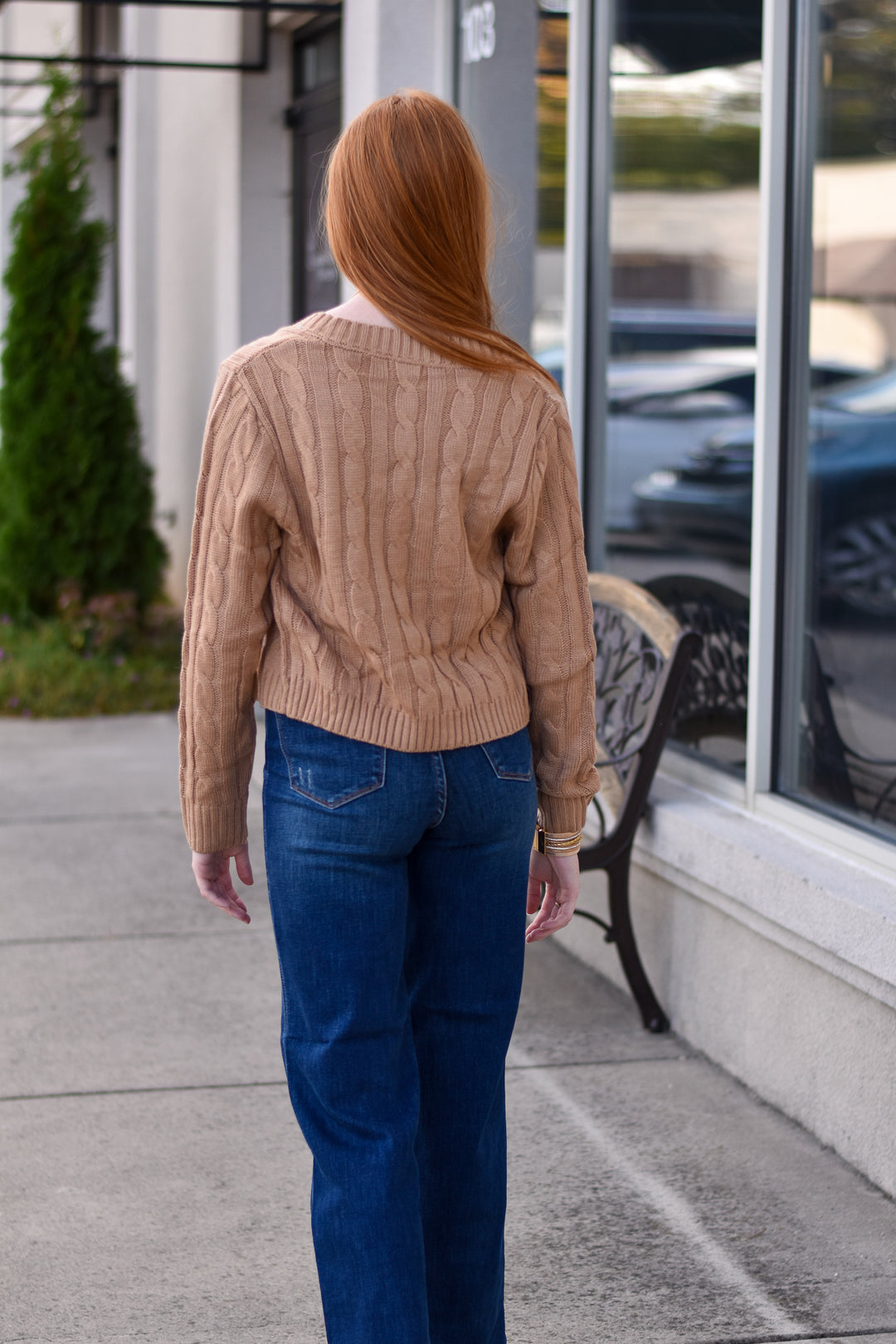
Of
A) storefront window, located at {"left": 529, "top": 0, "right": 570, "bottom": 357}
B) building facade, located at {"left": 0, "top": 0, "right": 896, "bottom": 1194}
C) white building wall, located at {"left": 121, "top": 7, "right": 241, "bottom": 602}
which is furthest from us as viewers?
white building wall, located at {"left": 121, "top": 7, "right": 241, "bottom": 602}

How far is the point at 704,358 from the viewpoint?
884 cm

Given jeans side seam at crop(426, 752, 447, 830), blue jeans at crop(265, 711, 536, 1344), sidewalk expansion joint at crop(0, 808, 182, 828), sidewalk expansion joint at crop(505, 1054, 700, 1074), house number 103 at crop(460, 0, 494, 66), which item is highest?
house number 103 at crop(460, 0, 494, 66)

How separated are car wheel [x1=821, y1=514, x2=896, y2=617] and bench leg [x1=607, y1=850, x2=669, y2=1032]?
1189mm

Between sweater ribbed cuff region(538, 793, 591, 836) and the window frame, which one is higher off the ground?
the window frame

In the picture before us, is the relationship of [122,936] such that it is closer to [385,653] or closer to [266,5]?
[385,653]

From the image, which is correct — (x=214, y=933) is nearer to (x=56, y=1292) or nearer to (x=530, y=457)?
(x=56, y=1292)

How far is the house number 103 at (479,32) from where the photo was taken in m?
5.30

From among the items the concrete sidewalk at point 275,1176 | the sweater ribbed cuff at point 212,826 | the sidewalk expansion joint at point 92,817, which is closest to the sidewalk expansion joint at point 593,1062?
the concrete sidewalk at point 275,1176

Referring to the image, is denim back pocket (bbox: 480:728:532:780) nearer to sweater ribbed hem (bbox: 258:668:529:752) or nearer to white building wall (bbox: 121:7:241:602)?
sweater ribbed hem (bbox: 258:668:529:752)

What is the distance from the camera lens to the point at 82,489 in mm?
9078

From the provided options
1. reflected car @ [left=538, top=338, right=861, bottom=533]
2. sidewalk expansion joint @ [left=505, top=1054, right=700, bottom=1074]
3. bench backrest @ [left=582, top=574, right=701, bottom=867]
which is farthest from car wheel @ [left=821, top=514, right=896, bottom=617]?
sidewalk expansion joint @ [left=505, top=1054, right=700, bottom=1074]

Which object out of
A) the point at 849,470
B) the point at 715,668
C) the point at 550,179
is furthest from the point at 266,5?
the point at 715,668

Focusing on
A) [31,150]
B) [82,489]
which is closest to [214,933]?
[82,489]

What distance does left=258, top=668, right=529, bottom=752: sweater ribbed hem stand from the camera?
76.8 inches
